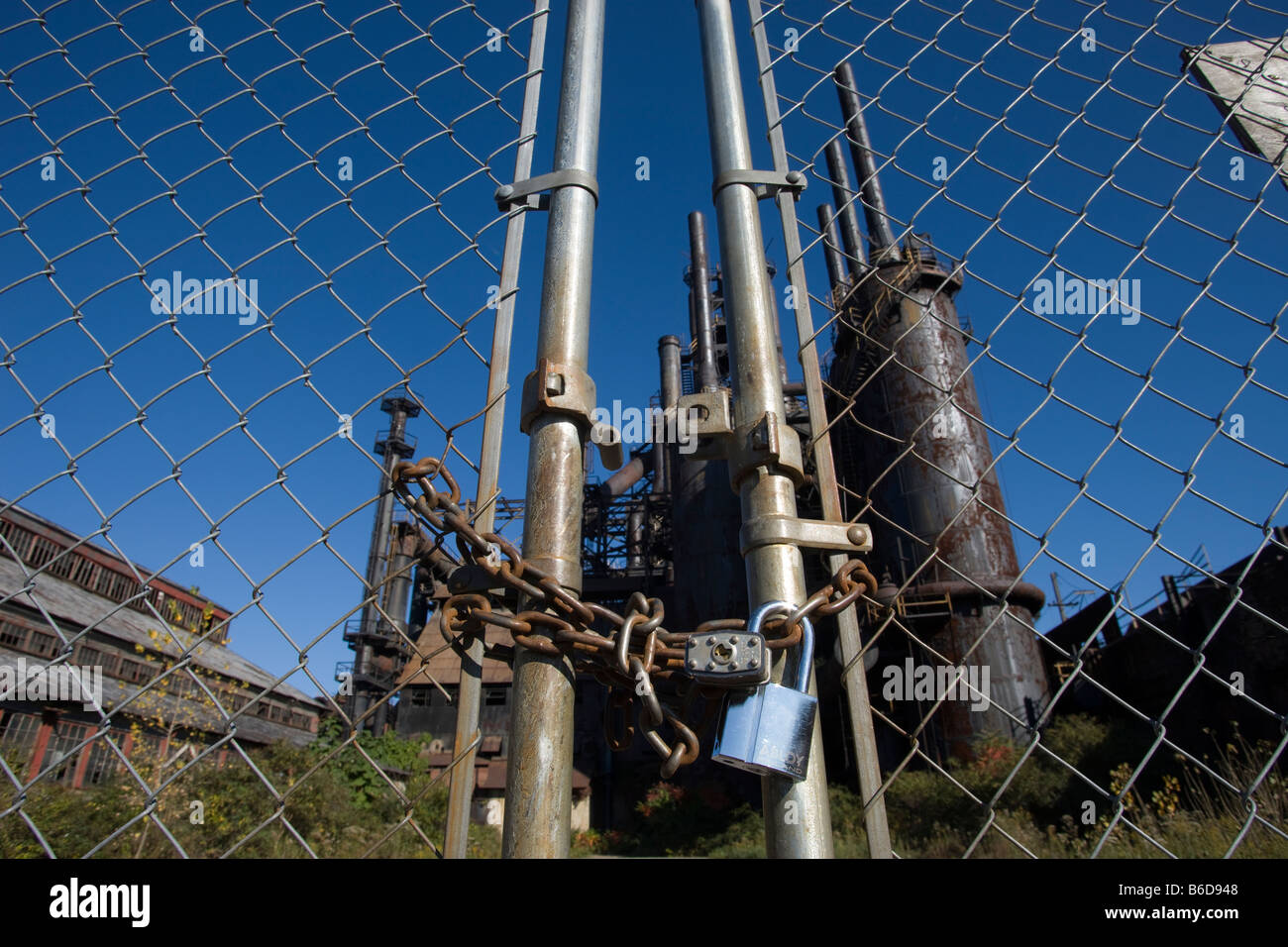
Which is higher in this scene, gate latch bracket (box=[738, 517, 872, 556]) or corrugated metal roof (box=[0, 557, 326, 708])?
corrugated metal roof (box=[0, 557, 326, 708])

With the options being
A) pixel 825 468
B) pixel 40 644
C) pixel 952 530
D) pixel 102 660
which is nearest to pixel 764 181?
pixel 825 468

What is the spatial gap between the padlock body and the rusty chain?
4cm

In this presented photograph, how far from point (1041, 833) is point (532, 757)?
480 inches

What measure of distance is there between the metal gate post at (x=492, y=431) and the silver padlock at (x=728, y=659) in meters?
0.28

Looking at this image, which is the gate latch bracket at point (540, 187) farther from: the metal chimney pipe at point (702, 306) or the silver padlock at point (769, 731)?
the metal chimney pipe at point (702, 306)

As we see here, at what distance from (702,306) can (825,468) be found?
2296 centimetres

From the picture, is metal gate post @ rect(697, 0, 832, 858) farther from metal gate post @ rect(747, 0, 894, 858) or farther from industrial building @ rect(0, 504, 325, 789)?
industrial building @ rect(0, 504, 325, 789)

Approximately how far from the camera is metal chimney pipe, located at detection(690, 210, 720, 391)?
22.6m

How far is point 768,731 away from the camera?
0.92 metres

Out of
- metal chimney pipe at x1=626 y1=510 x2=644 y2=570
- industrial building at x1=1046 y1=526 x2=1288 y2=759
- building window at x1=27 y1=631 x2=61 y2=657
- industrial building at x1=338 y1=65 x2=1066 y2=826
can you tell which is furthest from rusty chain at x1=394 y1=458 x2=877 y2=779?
metal chimney pipe at x1=626 y1=510 x2=644 y2=570

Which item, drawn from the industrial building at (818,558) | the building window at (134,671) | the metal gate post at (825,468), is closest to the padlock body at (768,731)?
the metal gate post at (825,468)

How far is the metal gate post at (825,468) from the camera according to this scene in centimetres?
103

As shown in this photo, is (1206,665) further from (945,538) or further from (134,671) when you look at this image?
(134,671)
